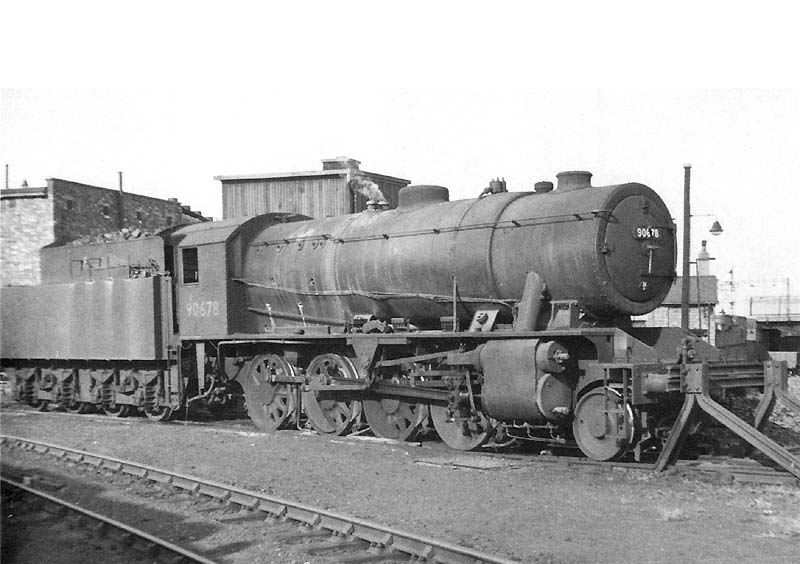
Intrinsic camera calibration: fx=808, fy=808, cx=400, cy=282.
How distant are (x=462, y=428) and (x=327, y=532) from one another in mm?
4382

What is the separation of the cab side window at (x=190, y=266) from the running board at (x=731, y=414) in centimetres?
938

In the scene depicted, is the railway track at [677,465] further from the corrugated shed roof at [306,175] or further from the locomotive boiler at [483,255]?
the corrugated shed roof at [306,175]

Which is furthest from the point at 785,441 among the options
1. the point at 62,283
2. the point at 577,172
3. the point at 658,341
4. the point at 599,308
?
the point at 62,283

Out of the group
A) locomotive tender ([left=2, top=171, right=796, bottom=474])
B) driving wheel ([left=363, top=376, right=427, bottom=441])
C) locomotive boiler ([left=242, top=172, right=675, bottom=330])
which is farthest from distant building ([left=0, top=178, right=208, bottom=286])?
driving wheel ([left=363, top=376, right=427, bottom=441])

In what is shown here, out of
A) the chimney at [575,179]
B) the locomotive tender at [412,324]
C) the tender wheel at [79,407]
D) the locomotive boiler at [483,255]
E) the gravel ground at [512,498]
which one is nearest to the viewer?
the gravel ground at [512,498]

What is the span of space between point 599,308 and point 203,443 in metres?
6.46

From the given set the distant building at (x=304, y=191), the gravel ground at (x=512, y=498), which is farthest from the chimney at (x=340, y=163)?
the gravel ground at (x=512, y=498)

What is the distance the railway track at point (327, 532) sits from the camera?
6.26 m

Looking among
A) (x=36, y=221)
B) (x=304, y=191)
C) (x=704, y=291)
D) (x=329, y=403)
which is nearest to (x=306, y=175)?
(x=304, y=191)

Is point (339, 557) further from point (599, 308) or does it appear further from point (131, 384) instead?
point (131, 384)

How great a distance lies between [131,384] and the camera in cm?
1616

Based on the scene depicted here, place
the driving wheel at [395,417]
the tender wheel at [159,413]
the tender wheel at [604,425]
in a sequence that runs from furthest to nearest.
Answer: the tender wheel at [159,413]
the driving wheel at [395,417]
the tender wheel at [604,425]

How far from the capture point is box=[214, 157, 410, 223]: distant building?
29328 mm

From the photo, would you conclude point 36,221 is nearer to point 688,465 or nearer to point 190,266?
point 190,266
